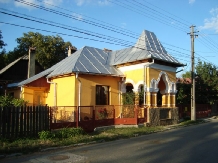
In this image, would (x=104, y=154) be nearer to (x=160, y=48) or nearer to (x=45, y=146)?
(x=45, y=146)

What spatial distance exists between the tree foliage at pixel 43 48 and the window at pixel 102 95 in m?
26.3

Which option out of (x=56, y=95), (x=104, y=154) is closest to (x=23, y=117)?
(x=104, y=154)

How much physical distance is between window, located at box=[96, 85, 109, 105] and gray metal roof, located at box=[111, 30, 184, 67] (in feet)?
7.82

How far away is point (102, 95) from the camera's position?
16.1 metres

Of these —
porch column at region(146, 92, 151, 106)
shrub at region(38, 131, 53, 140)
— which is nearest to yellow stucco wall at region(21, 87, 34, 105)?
porch column at region(146, 92, 151, 106)

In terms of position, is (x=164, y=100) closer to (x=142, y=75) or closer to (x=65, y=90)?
(x=142, y=75)

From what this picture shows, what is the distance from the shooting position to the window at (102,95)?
15789 mm

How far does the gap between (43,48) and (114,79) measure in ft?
87.1

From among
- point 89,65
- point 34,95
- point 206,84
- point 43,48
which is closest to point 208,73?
point 206,84

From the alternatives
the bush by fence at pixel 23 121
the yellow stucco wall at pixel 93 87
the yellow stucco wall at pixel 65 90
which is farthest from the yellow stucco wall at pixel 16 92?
the bush by fence at pixel 23 121

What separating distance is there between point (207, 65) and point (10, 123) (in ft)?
76.4

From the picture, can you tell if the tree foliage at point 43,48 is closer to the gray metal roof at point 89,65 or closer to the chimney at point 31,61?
the chimney at point 31,61

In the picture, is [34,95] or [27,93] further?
[34,95]

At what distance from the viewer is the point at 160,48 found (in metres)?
18.8
